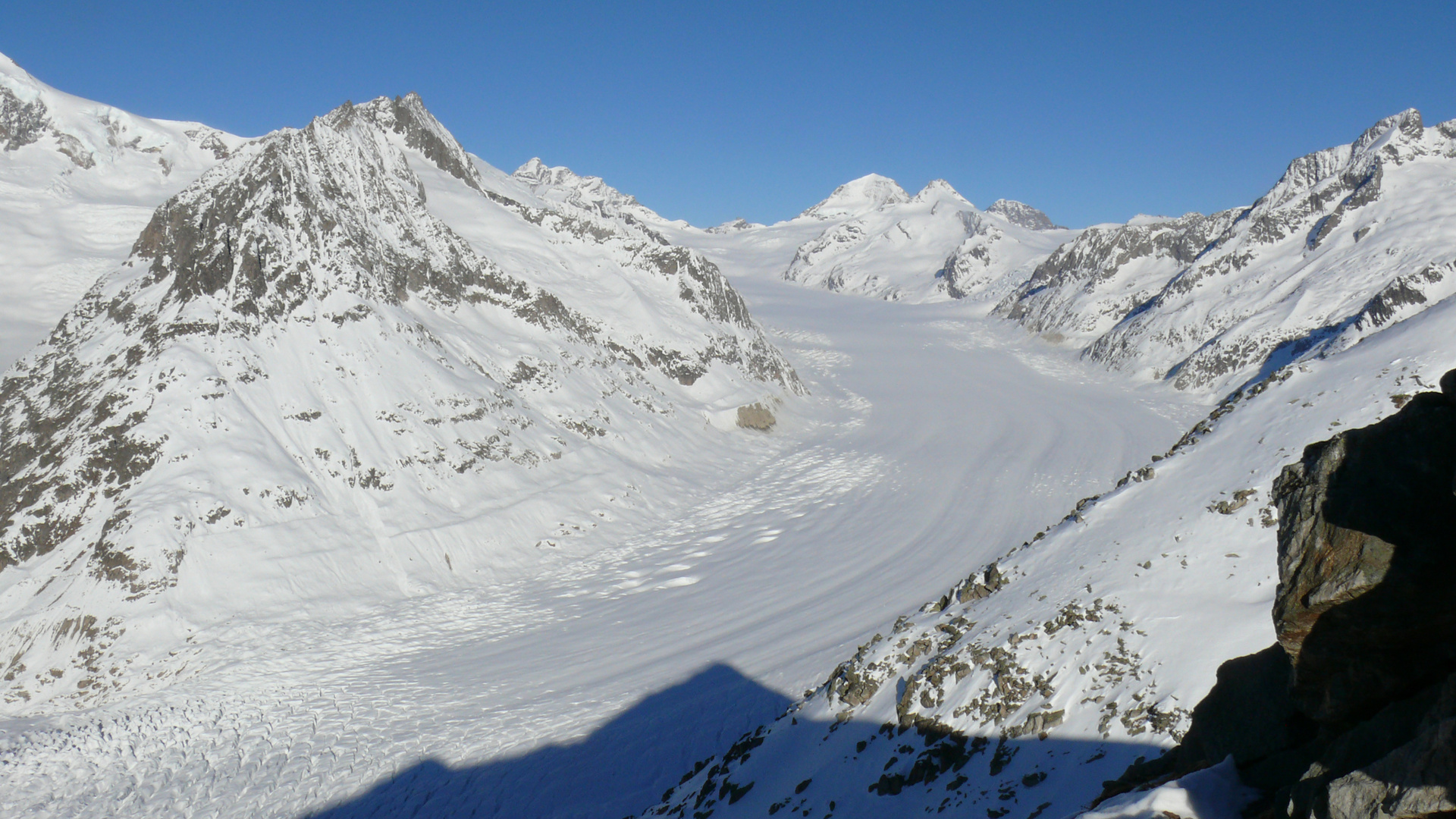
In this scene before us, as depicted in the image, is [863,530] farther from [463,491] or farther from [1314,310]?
[1314,310]

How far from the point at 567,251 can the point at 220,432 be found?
1213 inches

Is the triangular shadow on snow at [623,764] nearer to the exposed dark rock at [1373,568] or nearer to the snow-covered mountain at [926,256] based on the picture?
the exposed dark rock at [1373,568]

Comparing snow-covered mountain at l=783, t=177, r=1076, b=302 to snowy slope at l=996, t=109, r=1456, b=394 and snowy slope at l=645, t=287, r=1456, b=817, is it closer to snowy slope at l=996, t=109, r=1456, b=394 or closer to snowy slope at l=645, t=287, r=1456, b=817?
snowy slope at l=996, t=109, r=1456, b=394

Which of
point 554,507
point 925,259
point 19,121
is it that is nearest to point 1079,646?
point 554,507

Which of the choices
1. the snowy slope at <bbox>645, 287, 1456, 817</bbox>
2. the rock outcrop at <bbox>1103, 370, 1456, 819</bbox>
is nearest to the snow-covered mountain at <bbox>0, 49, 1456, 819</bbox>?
the snowy slope at <bbox>645, 287, 1456, 817</bbox>

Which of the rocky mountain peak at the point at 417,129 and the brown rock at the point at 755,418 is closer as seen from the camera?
the brown rock at the point at 755,418

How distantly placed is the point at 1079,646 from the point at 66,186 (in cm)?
7603

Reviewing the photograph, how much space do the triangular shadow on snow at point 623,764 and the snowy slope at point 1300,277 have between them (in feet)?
134

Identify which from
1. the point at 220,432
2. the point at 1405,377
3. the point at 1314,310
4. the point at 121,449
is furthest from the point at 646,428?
the point at 1314,310

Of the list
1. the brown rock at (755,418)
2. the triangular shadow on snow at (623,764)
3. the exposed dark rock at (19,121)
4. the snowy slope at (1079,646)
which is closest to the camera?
the snowy slope at (1079,646)

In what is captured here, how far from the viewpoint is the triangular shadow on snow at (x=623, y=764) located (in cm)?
1562

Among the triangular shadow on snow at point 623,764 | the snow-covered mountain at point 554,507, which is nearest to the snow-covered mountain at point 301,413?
the snow-covered mountain at point 554,507

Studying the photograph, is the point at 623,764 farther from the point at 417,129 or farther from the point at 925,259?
the point at 925,259

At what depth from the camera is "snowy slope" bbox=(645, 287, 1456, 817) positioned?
459 inches
